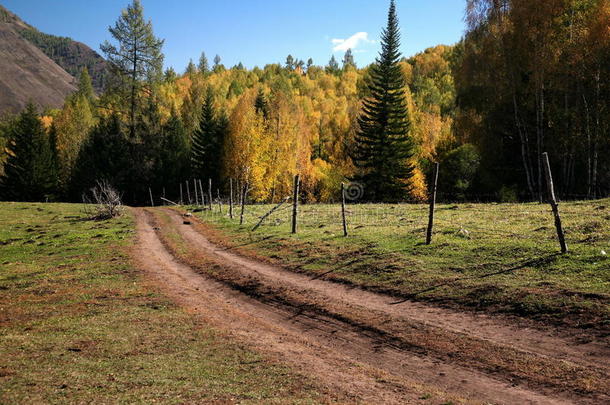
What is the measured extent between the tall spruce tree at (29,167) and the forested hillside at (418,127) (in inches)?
68.1

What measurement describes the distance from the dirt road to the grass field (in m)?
0.98

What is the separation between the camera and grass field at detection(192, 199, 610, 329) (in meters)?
10.5

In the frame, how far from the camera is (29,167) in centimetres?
5759

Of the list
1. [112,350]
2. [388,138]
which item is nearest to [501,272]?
[112,350]

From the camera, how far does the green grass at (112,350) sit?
7004mm

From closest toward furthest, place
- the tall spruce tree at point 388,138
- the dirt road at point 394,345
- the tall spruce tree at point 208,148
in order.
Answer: the dirt road at point 394,345, the tall spruce tree at point 388,138, the tall spruce tree at point 208,148

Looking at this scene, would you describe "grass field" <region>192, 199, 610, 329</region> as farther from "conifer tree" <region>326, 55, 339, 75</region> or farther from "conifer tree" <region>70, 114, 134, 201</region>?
"conifer tree" <region>326, 55, 339, 75</region>

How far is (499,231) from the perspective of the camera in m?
16.6

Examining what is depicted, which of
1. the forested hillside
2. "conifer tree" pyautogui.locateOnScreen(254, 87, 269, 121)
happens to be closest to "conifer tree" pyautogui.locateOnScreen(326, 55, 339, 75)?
the forested hillside

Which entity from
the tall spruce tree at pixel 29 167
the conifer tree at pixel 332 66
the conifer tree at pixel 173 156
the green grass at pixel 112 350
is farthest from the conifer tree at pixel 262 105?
the conifer tree at pixel 332 66

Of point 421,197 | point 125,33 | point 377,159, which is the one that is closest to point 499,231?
point 377,159

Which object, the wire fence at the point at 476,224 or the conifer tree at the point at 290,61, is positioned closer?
the wire fence at the point at 476,224

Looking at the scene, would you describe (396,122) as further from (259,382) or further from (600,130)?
(259,382)

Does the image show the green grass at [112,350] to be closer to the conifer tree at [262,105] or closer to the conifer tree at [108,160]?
the conifer tree at [108,160]
